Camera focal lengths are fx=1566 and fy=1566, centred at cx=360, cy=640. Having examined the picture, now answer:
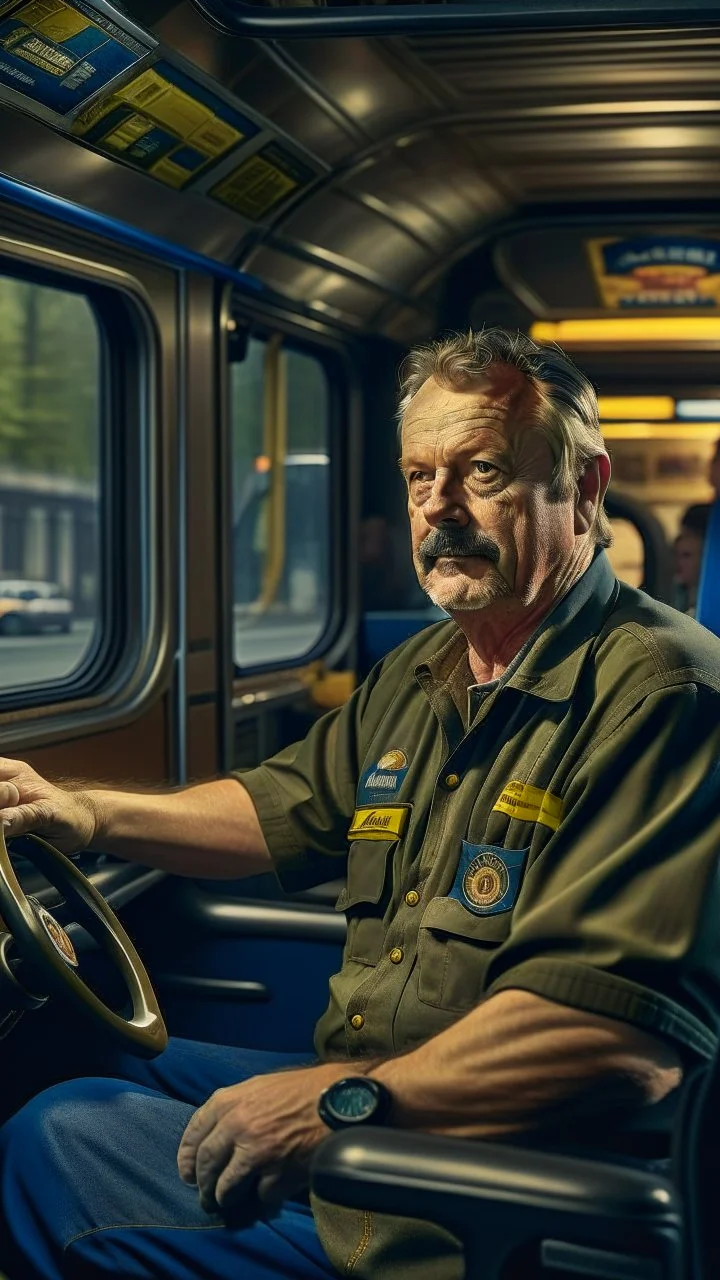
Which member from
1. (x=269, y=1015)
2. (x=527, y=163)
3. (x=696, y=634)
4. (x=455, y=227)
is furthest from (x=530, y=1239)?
(x=455, y=227)

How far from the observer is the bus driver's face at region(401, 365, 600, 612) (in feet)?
7.04

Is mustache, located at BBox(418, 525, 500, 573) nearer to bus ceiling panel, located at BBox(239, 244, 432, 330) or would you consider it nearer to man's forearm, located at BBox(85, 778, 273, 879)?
man's forearm, located at BBox(85, 778, 273, 879)

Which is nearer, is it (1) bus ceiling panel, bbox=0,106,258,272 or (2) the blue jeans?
(2) the blue jeans

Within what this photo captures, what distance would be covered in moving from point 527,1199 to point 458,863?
582 mm

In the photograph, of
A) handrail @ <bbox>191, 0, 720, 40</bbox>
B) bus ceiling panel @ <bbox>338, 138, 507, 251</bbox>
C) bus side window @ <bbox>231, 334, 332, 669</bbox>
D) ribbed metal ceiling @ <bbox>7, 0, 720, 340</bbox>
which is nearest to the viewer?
handrail @ <bbox>191, 0, 720, 40</bbox>

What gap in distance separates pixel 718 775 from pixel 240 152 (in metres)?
2.29

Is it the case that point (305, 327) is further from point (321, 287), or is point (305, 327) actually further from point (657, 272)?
point (657, 272)

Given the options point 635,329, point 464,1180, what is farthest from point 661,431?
point 464,1180

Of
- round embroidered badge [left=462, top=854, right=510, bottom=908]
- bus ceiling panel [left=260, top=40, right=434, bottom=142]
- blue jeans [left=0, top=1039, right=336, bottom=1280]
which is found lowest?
blue jeans [left=0, top=1039, right=336, bottom=1280]

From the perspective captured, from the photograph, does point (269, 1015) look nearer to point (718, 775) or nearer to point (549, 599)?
point (549, 599)

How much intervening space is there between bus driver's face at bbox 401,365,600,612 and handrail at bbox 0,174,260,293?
118cm

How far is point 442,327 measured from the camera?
5441mm

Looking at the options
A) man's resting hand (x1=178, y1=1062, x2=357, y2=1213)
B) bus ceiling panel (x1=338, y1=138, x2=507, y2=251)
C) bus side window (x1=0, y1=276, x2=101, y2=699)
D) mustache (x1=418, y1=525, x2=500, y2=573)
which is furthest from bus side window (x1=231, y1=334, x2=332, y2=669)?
bus side window (x1=0, y1=276, x2=101, y2=699)

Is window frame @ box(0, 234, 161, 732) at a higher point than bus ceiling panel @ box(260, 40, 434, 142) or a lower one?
lower
